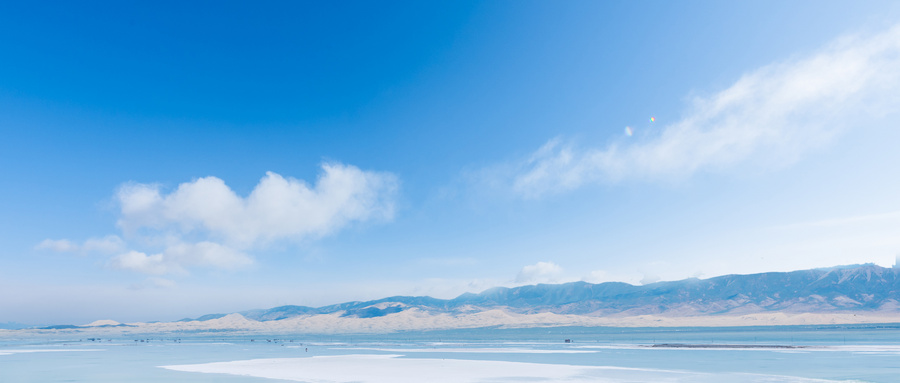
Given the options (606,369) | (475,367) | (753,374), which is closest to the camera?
(753,374)

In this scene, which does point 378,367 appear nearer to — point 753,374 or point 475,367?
point 475,367

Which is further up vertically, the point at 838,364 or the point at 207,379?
the point at 207,379

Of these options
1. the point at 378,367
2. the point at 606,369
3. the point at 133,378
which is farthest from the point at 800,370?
the point at 133,378

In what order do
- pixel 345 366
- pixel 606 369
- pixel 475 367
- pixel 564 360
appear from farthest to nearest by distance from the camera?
pixel 564 360
pixel 345 366
pixel 475 367
pixel 606 369

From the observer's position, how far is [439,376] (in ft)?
142

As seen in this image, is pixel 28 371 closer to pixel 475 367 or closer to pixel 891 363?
pixel 475 367

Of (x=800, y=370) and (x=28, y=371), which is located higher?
(x=28, y=371)

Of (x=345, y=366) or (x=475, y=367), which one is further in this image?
(x=345, y=366)

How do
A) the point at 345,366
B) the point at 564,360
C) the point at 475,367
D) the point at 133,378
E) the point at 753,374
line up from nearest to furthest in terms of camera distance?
1. the point at 753,374
2. the point at 133,378
3. the point at 475,367
4. the point at 345,366
5. the point at 564,360

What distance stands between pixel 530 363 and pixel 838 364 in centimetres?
2794

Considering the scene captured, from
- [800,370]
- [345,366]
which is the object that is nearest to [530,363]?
[345,366]

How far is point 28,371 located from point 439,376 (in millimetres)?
39809

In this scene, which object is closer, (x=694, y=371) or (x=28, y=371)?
(x=694, y=371)

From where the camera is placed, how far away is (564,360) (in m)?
58.7
